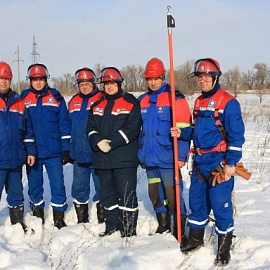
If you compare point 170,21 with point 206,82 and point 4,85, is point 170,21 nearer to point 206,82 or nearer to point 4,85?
point 206,82

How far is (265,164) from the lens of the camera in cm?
916

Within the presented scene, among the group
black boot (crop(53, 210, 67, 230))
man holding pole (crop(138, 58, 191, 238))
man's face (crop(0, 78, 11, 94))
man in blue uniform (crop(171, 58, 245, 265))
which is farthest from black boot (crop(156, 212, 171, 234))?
man's face (crop(0, 78, 11, 94))

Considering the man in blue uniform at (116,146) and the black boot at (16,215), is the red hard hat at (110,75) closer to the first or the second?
the man in blue uniform at (116,146)

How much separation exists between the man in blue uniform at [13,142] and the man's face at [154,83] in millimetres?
Result: 1823

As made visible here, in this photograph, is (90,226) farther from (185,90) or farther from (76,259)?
(185,90)

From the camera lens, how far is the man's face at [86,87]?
18.1ft

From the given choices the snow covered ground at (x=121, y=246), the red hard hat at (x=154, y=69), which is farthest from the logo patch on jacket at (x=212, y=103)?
the snow covered ground at (x=121, y=246)

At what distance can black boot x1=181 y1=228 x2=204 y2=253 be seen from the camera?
Result: 4.41m

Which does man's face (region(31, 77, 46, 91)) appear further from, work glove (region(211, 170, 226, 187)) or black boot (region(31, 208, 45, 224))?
work glove (region(211, 170, 226, 187))

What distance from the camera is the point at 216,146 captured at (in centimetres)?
401

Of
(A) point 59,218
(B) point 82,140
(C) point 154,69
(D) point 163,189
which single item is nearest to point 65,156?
(B) point 82,140

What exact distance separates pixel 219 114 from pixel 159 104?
0.99m

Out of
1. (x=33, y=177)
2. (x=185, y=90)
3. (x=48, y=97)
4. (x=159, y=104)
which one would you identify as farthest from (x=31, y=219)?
(x=185, y=90)

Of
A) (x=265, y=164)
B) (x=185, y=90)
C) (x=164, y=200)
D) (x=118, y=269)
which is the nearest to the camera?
(x=118, y=269)
